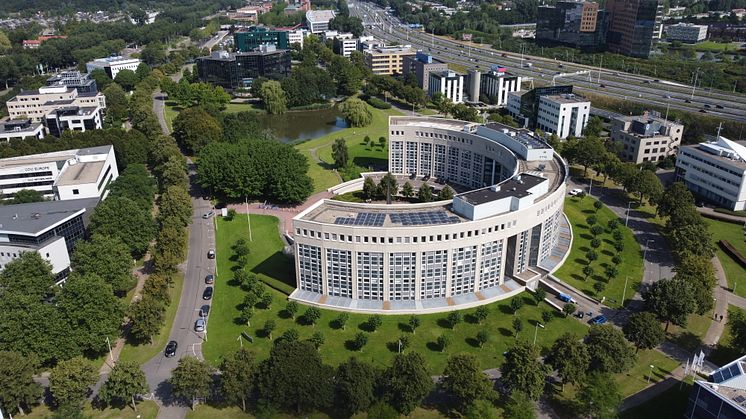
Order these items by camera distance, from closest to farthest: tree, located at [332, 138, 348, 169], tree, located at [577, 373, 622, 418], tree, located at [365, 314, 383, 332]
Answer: tree, located at [577, 373, 622, 418]
tree, located at [365, 314, 383, 332]
tree, located at [332, 138, 348, 169]

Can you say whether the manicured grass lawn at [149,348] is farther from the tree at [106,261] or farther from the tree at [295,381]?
the tree at [295,381]

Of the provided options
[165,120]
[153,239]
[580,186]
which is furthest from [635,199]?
[165,120]

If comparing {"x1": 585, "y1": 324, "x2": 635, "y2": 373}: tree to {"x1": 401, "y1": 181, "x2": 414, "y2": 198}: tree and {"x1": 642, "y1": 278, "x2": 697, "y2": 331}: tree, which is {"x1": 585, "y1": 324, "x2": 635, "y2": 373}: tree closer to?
{"x1": 642, "y1": 278, "x2": 697, "y2": 331}: tree

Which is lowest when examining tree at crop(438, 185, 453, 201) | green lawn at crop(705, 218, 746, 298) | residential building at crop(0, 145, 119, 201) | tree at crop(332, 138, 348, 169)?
green lawn at crop(705, 218, 746, 298)

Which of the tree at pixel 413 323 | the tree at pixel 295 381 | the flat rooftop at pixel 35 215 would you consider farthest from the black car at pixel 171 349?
the tree at pixel 413 323

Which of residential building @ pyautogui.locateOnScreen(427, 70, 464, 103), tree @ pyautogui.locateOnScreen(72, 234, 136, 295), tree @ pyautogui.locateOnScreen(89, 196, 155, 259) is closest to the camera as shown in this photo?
tree @ pyautogui.locateOnScreen(72, 234, 136, 295)

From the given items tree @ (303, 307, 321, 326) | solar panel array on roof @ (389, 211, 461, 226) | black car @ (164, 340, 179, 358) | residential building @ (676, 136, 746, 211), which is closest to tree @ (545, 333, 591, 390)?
solar panel array on roof @ (389, 211, 461, 226)

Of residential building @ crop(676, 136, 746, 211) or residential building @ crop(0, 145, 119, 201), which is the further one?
residential building @ crop(676, 136, 746, 211)
